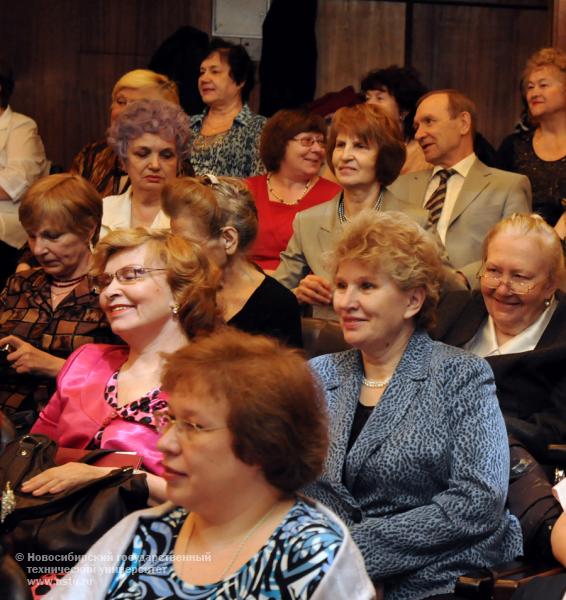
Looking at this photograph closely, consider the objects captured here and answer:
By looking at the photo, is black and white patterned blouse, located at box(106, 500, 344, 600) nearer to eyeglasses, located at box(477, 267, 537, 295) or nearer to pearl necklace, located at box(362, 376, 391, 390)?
pearl necklace, located at box(362, 376, 391, 390)

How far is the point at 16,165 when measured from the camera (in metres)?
5.52

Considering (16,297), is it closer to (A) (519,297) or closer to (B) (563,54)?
(A) (519,297)

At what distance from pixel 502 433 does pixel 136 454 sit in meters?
0.87

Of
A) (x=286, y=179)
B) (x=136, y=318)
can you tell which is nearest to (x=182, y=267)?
(x=136, y=318)

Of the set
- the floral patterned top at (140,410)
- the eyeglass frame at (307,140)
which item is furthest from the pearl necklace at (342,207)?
the floral patterned top at (140,410)

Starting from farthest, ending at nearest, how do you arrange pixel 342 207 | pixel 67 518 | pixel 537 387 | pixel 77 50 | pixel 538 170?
1. pixel 77 50
2. pixel 538 170
3. pixel 342 207
4. pixel 537 387
5. pixel 67 518

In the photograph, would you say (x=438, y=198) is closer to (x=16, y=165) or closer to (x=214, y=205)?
(x=214, y=205)

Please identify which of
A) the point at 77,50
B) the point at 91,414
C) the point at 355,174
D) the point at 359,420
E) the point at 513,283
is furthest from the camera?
the point at 77,50

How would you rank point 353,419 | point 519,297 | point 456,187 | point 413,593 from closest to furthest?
point 413,593 < point 353,419 < point 519,297 < point 456,187

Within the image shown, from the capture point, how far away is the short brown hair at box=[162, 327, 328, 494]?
1938 millimetres

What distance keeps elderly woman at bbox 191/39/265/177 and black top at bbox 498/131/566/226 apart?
3.98 ft

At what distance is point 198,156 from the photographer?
17.9ft

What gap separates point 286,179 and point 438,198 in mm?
713

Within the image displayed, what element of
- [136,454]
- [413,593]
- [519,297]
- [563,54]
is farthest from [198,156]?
[413,593]
